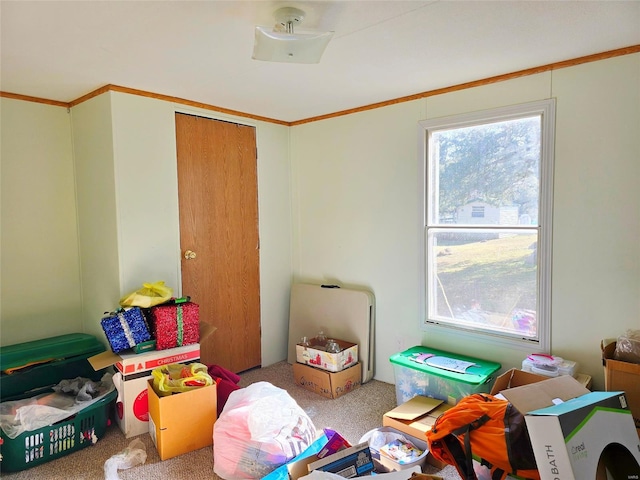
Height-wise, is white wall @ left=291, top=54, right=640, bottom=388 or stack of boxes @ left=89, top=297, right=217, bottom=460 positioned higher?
white wall @ left=291, top=54, right=640, bottom=388

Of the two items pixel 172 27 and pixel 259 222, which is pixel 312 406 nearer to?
pixel 259 222

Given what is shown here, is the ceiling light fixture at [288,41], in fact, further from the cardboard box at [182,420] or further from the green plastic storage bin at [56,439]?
the green plastic storage bin at [56,439]

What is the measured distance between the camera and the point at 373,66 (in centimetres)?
244

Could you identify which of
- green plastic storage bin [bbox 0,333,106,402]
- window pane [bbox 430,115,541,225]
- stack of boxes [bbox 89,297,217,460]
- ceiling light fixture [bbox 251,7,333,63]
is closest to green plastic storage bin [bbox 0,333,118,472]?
green plastic storage bin [bbox 0,333,106,402]

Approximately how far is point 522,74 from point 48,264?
3602mm

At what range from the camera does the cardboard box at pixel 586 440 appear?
4.86 feet

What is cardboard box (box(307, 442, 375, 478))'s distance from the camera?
1897 millimetres

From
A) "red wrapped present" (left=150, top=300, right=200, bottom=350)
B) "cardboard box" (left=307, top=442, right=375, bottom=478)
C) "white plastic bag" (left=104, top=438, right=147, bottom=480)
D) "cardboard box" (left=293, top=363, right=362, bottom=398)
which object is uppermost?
"red wrapped present" (left=150, top=300, right=200, bottom=350)

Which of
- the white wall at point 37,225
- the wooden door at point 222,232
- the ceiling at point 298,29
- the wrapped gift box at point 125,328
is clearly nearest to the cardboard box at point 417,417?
the wooden door at point 222,232

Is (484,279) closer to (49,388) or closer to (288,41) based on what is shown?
(288,41)

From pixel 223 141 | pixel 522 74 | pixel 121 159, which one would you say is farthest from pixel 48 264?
pixel 522 74

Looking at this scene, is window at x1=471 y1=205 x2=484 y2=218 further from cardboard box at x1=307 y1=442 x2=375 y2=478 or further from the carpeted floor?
cardboard box at x1=307 y1=442 x2=375 y2=478

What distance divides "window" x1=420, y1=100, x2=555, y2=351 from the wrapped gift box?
6.61ft

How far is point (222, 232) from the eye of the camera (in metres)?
3.40
